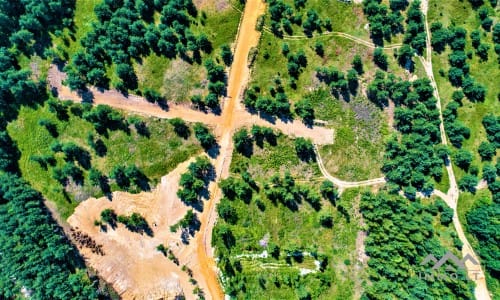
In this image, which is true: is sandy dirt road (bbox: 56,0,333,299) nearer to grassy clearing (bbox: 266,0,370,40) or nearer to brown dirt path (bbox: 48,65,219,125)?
brown dirt path (bbox: 48,65,219,125)

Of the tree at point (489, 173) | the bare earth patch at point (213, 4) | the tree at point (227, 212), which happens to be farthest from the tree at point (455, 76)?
the tree at point (227, 212)

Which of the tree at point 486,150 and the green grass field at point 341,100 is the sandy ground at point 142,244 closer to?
the green grass field at point 341,100

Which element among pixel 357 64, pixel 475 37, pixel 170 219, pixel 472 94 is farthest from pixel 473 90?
pixel 170 219

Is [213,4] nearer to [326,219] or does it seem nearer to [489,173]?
[326,219]

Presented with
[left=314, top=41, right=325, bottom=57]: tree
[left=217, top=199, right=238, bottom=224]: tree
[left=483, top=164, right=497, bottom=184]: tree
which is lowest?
[left=217, top=199, right=238, bottom=224]: tree

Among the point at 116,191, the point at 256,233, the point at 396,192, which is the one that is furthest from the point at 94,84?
the point at 396,192

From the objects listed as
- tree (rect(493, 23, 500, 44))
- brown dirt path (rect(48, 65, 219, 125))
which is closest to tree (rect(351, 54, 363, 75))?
tree (rect(493, 23, 500, 44))
